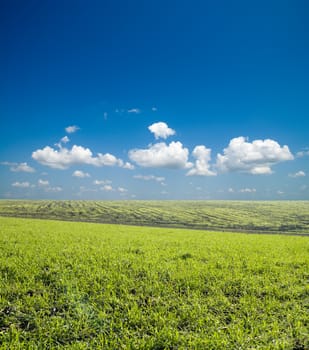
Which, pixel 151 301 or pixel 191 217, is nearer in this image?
pixel 151 301

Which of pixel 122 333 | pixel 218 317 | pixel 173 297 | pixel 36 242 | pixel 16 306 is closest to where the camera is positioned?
pixel 122 333

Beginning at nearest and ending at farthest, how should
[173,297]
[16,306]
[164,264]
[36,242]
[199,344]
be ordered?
[199,344]
[16,306]
[173,297]
[164,264]
[36,242]

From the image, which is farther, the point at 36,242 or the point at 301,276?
the point at 36,242

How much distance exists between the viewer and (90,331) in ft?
17.6

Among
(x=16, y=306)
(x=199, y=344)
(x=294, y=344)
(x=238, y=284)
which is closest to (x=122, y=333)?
(x=199, y=344)

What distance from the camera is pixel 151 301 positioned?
21.7 ft

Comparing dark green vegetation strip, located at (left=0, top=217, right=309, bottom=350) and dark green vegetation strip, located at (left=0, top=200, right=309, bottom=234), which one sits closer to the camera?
dark green vegetation strip, located at (left=0, top=217, right=309, bottom=350)

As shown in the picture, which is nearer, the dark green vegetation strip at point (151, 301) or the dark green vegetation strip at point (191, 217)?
the dark green vegetation strip at point (151, 301)

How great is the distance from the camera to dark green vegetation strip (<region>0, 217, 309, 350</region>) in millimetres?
5094

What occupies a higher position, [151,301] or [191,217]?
[151,301]

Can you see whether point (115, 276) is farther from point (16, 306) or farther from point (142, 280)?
point (16, 306)

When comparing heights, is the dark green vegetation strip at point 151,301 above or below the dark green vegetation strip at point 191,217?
above

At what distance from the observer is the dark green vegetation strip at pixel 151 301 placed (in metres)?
5.09

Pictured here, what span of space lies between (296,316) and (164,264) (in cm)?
474
